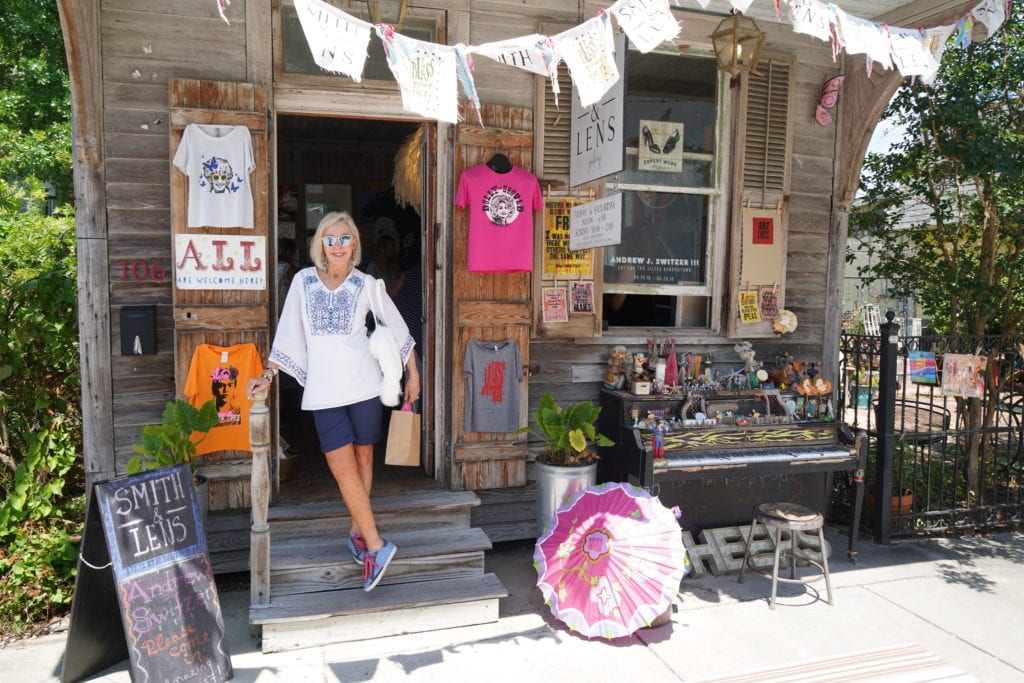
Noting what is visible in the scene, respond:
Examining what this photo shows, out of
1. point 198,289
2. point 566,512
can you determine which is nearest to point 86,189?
point 198,289

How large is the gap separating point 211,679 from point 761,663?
2.64 metres

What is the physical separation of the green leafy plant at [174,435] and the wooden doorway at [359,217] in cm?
79

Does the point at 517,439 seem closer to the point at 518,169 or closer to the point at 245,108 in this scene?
the point at 518,169

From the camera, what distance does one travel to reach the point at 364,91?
4523 mm

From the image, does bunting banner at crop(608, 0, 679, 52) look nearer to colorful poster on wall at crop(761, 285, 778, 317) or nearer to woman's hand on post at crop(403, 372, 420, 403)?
woman's hand on post at crop(403, 372, 420, 403)

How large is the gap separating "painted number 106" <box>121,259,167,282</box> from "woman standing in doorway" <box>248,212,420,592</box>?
1.10m

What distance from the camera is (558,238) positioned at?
4.97m

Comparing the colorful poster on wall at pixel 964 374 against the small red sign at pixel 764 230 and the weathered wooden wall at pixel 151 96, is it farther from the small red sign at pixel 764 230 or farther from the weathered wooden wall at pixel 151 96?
the weathered wooden wall at pixel 151 96

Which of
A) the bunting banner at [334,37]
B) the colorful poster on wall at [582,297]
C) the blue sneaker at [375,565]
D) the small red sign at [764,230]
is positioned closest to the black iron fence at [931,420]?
the small red sign at [764,230]

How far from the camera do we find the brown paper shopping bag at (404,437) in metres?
3.99

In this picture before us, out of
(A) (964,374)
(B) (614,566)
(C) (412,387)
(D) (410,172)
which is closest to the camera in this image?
(B) (614,566)

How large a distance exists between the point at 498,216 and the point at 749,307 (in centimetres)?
213

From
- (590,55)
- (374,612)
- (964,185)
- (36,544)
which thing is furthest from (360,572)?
(964,185)

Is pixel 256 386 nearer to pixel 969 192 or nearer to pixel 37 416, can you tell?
pixel 37 416
